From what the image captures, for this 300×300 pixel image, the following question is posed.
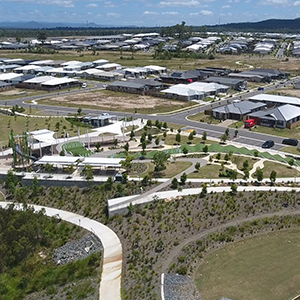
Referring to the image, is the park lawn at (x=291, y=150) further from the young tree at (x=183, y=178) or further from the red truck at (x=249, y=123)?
the young tree at (x=183, y=178)

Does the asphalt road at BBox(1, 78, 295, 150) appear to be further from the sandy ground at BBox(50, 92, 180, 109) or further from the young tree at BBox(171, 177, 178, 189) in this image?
the young tree at BBox(171, 177, 178, 189)

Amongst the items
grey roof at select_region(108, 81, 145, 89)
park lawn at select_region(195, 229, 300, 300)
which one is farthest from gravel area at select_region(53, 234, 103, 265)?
grey roof at select_region(108, 81, 145, 89)

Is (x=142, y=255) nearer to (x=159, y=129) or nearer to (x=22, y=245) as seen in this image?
(x=22, y=245)

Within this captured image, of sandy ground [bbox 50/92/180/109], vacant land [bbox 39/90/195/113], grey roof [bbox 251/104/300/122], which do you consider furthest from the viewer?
sandy ground [bbox 50/92/180/109]

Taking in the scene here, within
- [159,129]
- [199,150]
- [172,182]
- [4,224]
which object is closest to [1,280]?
[4,224]

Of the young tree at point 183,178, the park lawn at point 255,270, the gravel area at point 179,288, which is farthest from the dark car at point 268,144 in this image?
the gravel area at point 179,288

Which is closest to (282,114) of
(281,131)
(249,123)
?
(281,131)
